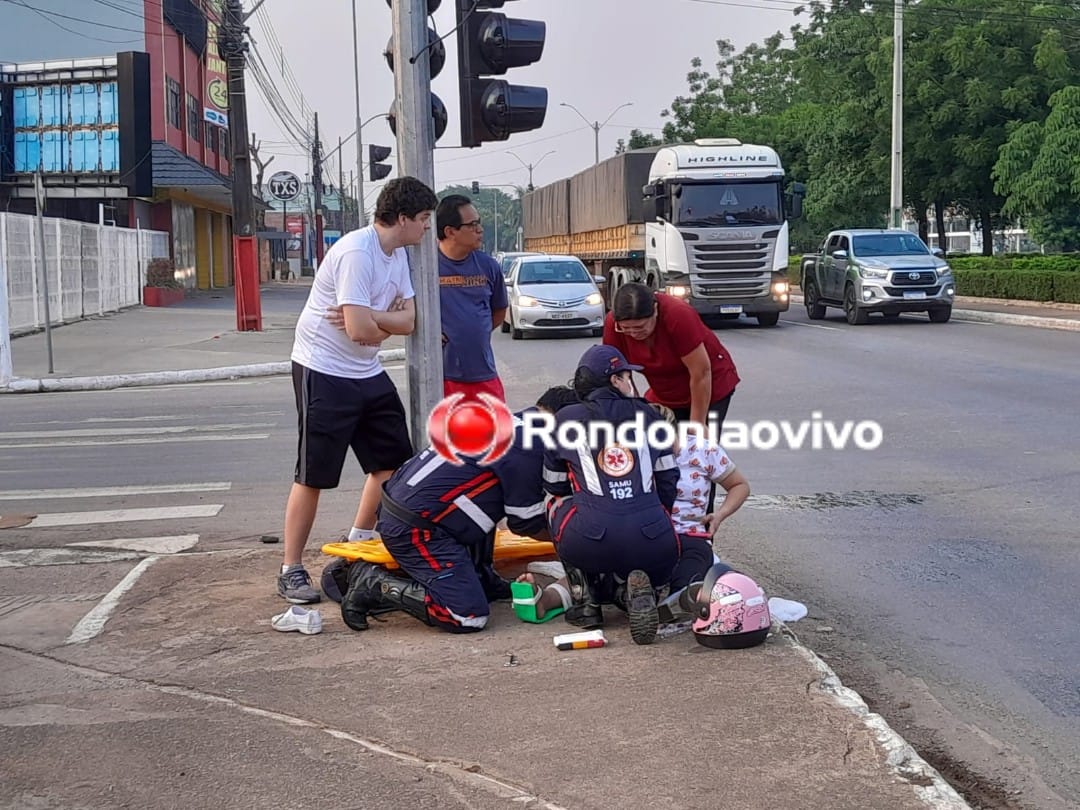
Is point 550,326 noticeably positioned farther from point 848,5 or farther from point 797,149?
point 797,149

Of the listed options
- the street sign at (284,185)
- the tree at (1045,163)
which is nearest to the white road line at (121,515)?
the tree at (1045,163)

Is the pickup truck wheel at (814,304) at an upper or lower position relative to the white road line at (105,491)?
upper

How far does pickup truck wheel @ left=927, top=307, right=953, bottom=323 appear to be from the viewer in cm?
2442

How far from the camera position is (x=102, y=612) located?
5816 millimetres

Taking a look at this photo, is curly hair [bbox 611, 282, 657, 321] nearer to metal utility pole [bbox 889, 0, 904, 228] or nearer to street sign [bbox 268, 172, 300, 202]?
metal utility pole [bbox 889, 0, 904, 228]

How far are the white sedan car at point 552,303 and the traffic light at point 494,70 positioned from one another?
585 inches

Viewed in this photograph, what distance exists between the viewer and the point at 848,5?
151ft

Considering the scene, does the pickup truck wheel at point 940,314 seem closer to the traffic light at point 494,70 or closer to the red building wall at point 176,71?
the traffic light at point 494,70

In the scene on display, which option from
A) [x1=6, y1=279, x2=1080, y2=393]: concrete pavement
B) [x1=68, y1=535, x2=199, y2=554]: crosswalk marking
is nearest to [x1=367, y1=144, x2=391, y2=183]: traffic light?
[x1=6, y1=279, x2=1080, y2=393]: concrete pavement

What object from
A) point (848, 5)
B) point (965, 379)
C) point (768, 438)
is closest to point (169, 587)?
point (768, 438)

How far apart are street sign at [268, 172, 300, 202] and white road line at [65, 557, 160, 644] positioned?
41.1 m

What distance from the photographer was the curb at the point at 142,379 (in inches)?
636

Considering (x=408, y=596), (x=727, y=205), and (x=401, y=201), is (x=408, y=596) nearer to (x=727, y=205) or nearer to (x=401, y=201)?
(x=401, y=201)

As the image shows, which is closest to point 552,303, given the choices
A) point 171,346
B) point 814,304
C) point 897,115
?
point 171,346
